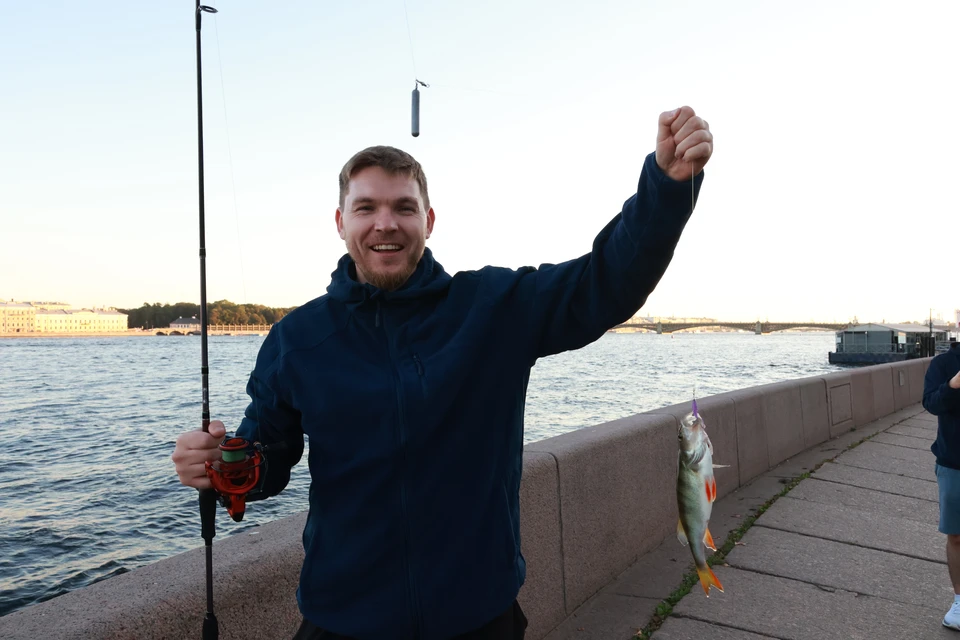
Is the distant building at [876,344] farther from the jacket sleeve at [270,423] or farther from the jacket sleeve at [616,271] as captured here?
the jacket sleeve at [270,423]

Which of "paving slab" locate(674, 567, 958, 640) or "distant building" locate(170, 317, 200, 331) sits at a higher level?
"distant building" locate(170, 317, 200, 331)

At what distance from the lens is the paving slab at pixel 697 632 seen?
4.06 metres

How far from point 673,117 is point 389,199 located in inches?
35.5

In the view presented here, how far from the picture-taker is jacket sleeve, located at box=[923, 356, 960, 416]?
459 cm

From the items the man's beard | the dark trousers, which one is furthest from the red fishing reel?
the man's beard

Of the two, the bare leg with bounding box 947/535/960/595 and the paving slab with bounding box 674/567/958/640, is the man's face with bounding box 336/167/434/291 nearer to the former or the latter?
the paving slab with bounding box 674/567/958/640

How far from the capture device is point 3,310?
158250mm

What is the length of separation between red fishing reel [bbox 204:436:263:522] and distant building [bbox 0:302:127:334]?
18800 cm

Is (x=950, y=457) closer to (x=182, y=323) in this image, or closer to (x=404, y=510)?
(x=404, y=510)

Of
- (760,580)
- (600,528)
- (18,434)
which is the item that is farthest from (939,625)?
(18,434)

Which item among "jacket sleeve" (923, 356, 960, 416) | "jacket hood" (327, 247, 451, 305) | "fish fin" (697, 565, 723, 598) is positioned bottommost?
"fish fin" (697, 565, 723, 598)

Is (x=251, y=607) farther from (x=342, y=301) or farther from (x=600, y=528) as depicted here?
(x=600, y=528)

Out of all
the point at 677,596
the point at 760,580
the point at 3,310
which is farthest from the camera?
the point at 3,310

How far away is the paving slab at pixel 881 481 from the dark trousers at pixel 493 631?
6822mm
